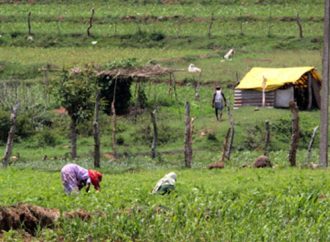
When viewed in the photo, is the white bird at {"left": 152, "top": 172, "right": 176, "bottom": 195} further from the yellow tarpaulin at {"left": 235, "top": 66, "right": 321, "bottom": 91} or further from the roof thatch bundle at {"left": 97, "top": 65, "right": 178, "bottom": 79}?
the yellow tarpaulin at {"left": 235, "top": 66, "right": 321, "bottom": 91}

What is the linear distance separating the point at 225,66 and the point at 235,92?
18.9 ft

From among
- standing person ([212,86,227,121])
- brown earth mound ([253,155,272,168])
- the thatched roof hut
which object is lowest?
brown earth mound ([253,155,272,168])

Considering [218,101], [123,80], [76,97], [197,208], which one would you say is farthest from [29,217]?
[123,80]

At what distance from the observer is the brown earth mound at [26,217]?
60.2 ft

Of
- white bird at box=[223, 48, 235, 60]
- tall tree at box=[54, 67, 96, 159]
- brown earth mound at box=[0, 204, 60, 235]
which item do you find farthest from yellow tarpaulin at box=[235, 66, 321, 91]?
brown earth mound at box=[0, 204, 60, 235]

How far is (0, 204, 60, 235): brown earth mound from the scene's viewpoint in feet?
60.2

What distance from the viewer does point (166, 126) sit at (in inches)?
1638

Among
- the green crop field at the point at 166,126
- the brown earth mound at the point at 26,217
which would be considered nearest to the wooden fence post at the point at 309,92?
the green crop field at the point at 166,126

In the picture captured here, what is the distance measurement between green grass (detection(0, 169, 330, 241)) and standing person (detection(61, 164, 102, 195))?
326 millimetres

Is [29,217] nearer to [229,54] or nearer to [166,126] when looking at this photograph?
[166,126]

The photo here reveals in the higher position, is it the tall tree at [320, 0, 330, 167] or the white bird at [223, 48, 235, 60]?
the white bird at [223, 48, 235, 60]

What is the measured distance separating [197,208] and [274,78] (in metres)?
25.9

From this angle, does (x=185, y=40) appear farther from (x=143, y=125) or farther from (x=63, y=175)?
(x=63, y=175)

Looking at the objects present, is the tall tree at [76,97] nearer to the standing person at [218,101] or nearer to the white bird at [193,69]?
the standing person at [218,101]
